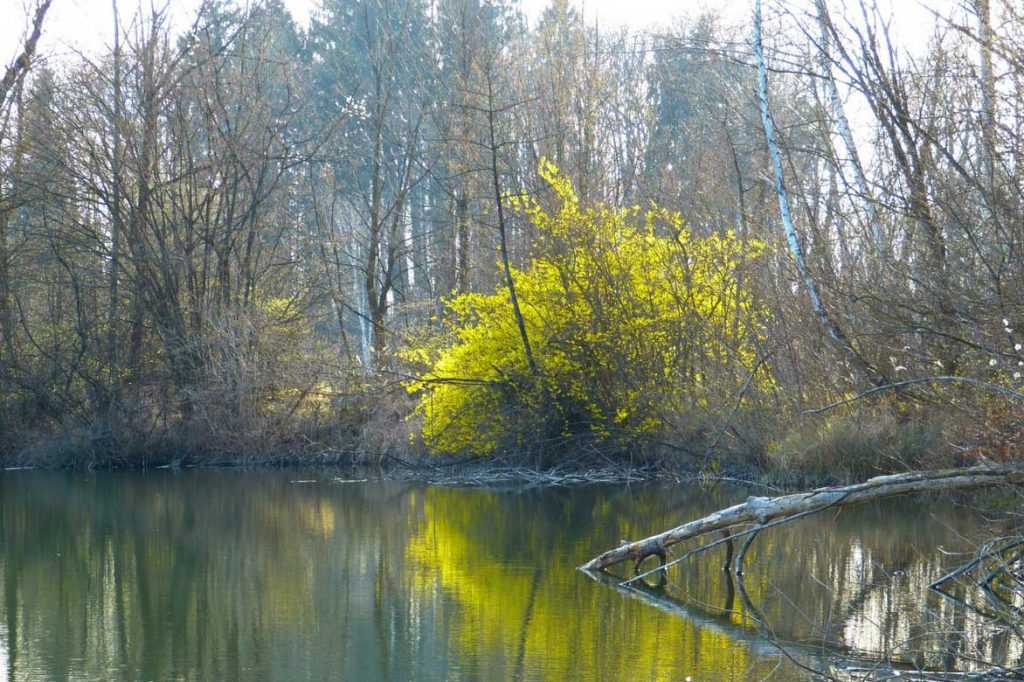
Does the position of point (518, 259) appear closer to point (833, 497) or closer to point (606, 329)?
point (606, 329)

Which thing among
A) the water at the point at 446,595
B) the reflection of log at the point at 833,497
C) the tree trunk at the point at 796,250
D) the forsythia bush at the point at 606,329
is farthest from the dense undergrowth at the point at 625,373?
the reflection of log at the point at 833,497

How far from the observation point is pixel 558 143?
1046 inches

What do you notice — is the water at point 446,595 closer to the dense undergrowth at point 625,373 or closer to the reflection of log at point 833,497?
the reflection of log at point 833,497

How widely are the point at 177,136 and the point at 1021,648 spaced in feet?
Result: 73.5

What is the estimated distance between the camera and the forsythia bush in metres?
20.6

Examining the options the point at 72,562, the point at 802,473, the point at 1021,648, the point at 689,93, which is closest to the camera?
the point at 1021,648

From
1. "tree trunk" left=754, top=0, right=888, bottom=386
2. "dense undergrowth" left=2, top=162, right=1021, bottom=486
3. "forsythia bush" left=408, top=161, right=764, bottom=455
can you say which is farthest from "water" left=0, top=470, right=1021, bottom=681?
"forsythia bush" left=408, top=161, right=764, bottom=455

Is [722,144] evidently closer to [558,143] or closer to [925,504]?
[558,143]

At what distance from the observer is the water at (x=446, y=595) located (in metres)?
8.65

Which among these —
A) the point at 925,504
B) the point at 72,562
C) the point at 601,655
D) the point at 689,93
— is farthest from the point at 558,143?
the point at 601,655

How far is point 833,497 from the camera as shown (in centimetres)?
936

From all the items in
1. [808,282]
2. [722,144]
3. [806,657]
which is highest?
[722,144]

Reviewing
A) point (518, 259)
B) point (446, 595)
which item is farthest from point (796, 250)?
point (518, 259)

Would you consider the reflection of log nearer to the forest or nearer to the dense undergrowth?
the forest
